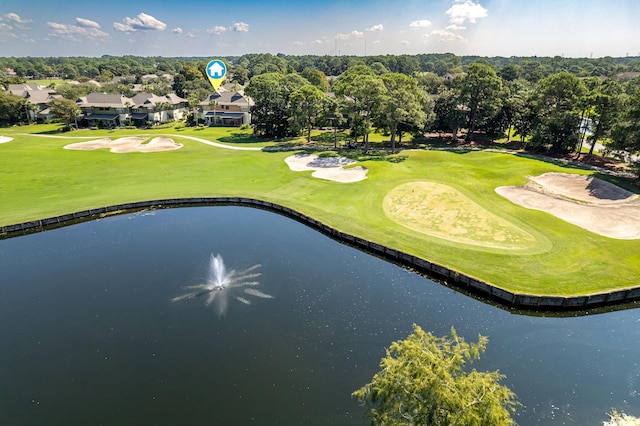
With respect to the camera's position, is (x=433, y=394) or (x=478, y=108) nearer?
(x=433, y=394)

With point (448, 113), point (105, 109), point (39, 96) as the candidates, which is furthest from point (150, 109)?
point (448, 113)

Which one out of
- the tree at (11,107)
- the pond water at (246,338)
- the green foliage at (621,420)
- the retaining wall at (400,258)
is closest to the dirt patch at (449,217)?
the retaining wall at (400,258)

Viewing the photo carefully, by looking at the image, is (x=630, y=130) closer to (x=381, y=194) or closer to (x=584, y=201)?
(x=584, y=201)

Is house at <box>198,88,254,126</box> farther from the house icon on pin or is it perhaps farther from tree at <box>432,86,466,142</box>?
tree at <box>432,86,466,142</box>

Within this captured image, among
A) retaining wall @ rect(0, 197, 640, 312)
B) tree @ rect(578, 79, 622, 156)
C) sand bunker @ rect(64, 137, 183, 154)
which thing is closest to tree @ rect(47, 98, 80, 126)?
sand bunker @ rect(64, 137, 183, 154)

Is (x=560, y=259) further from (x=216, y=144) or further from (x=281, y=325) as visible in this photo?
(x=216, y=144)
